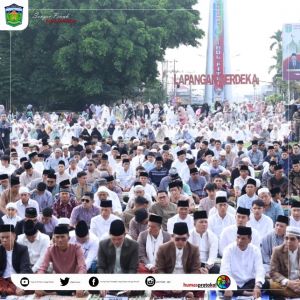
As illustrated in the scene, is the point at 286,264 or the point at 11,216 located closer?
the point at 286,264

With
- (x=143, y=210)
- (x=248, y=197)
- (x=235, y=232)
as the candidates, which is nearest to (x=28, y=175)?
(x=143, y=210)

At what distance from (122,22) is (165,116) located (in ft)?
24.8

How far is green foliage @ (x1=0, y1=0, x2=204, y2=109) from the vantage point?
325 inches

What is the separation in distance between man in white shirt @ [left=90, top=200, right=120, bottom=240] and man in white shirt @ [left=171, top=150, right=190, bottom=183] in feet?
8.72

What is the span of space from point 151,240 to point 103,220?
2.67 feet

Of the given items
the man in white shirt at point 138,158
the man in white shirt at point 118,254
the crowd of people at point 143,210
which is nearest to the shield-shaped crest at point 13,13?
the crowd of people at point 143,210

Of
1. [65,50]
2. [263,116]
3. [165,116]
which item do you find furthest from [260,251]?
[263,116]

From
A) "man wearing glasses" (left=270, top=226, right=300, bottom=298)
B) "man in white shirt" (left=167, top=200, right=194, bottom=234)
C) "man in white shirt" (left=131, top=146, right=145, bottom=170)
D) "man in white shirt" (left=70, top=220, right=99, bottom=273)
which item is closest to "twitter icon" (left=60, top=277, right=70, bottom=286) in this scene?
"man in white shirt" (left=70, top=220, right=99, bottom=273)

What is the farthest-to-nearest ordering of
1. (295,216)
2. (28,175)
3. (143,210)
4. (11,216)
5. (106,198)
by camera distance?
(28,175), (106,198), (11,216), (143,210), (295,216)

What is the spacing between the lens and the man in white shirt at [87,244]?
6.36 m

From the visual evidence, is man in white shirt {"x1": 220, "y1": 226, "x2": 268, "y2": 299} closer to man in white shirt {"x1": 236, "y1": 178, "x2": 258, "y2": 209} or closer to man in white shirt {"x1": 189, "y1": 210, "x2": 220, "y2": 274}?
man in white shirt {"x1": 189, "y1": 210, "x2": 220, "y2": 274}

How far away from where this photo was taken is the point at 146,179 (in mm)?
8867

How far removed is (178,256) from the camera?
610 cm

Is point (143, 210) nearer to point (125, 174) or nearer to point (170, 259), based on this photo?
point (170, 259)
